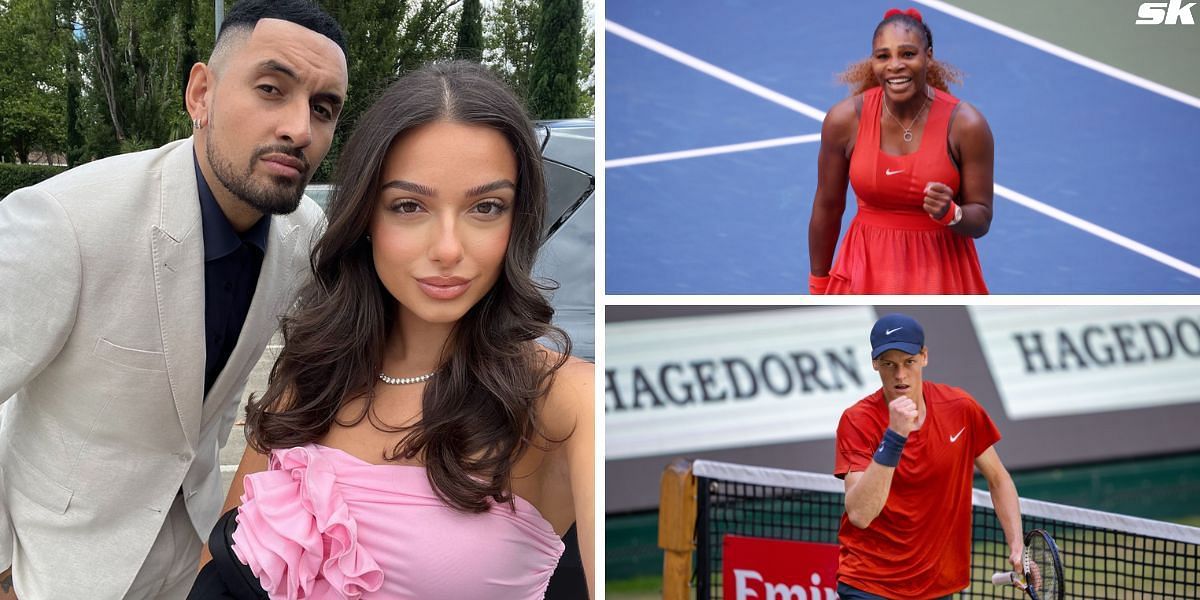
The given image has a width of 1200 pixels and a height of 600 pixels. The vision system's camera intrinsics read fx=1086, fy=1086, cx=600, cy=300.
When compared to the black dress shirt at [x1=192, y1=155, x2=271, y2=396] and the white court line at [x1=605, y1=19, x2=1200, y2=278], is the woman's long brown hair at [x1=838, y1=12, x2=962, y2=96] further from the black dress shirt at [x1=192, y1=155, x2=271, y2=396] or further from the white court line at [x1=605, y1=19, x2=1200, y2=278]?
the black dress shirt at [x1=192, y1=155, x2=271, y2=396]

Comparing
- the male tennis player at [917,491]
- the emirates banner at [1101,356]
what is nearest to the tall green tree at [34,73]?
the male tennis player at [917,491]

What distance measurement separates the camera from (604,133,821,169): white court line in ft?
9.99

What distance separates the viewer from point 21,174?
127 inches

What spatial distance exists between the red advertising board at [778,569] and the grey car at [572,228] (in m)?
0.73

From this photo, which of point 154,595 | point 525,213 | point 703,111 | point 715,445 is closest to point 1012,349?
point 715,445

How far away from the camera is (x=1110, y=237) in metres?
2.99

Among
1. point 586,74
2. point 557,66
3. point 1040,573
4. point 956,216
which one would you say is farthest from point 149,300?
point 1040,573

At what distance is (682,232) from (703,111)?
1.16 feet

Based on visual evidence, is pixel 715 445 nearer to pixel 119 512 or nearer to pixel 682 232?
pixel 682 232

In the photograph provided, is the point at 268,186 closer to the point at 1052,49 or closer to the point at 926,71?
the point at 926,71

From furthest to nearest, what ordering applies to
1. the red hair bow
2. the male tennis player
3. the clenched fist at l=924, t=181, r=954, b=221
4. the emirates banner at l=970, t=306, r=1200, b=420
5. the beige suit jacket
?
the emirates banner at l=970, t=306, r=1200, b=420, the red hair bow, the clenched fist at l=924, t=181, r=954, b=221, the male tennis player, the beige suit jacket

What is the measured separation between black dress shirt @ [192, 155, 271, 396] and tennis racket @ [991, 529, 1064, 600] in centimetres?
167

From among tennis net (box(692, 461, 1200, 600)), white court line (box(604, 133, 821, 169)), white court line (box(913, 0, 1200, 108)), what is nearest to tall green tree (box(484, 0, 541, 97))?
white court line (box(604, 133, 821, 169))

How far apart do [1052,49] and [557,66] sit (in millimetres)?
1350
